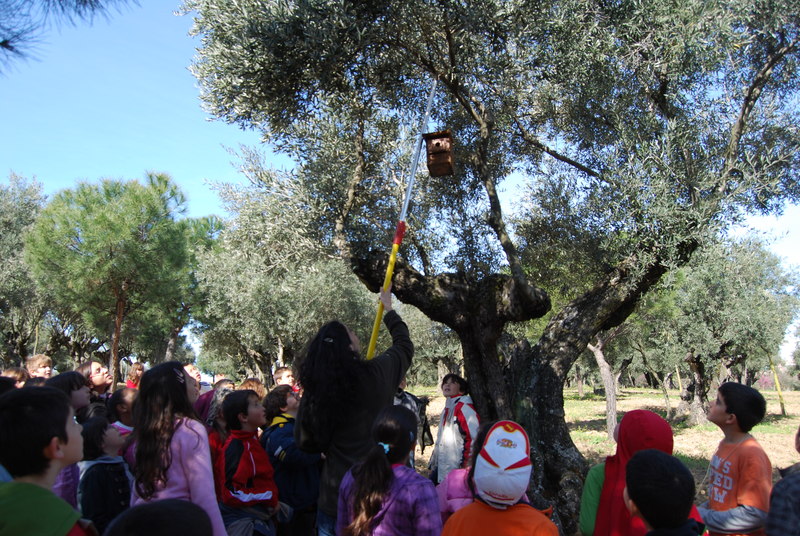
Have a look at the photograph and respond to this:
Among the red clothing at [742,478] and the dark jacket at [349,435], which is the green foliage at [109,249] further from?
the red clothing at [742,478]

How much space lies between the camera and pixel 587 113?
29.5 ft

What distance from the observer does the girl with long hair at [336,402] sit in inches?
135

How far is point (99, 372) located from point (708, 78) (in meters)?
9.80

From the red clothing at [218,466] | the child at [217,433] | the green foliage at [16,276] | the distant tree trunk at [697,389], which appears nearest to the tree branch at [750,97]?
the child at [217,433]

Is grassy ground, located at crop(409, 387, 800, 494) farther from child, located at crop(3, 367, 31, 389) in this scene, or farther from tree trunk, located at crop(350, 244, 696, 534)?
child, located at crop(3, 367, 31, 389)

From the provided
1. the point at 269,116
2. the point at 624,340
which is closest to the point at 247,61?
the point at 269,116

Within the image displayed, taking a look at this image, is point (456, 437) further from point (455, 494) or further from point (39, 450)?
point (39, 450)

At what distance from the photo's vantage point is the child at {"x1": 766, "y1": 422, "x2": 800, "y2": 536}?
270 cm

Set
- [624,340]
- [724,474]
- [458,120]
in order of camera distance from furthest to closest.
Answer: [624,340] < [458,120] < [724,474]

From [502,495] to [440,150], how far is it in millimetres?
4912

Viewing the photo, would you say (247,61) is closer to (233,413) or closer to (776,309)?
(233,413)

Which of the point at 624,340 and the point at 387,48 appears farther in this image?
the point at 624,340

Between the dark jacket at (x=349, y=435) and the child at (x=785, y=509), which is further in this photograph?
the dark jacket at (x=349, y=435)

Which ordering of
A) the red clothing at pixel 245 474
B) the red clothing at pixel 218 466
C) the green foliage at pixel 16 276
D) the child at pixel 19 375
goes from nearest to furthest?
the red clothing at pixel 218 466 → the red clothing at pixel 245 474 → the child at pixel 19 375 → the green foliage at pixel 16 276
